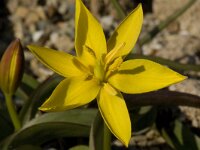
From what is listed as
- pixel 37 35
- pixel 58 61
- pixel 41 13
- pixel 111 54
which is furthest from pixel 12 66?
pixel 41 13

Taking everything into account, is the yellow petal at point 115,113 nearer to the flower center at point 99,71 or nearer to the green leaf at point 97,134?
the flower center at point 99,71

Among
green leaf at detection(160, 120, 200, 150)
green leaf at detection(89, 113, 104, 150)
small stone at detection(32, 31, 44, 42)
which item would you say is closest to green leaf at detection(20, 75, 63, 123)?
green leaf at detection(89, 113, 104, 150)

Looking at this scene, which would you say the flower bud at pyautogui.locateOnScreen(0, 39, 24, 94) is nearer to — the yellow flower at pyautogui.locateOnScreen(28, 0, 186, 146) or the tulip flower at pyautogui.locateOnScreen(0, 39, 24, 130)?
the tulip flower at pyautogui.locateOnScreen(0, 39, 24, 130)

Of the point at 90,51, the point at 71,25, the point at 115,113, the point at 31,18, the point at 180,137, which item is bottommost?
the point at 180,137

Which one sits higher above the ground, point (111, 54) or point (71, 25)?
point (111, 54)

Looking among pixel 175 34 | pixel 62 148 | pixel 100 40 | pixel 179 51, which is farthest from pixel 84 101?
pixel 175 34

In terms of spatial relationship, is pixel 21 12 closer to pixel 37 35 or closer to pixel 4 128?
pixel 37 35

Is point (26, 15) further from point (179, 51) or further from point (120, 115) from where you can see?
point (120, 115)
